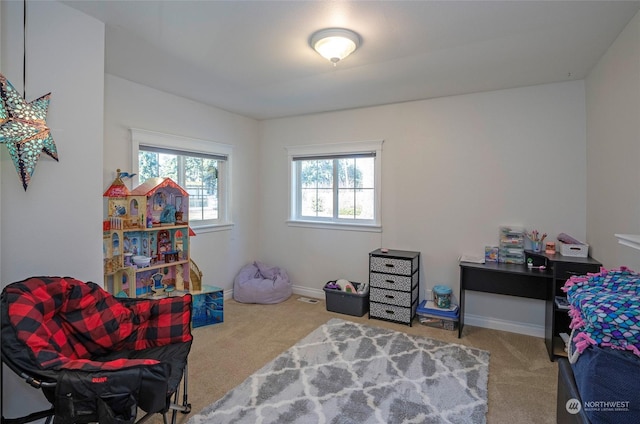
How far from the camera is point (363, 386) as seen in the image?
7.87 ft

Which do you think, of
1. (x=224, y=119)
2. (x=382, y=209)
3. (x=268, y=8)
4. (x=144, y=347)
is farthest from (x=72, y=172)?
(x=382, y=209)

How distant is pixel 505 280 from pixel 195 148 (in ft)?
11.6

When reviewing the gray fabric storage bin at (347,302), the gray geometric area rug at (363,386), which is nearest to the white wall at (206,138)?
the gray fabric storage bin at (347,302)

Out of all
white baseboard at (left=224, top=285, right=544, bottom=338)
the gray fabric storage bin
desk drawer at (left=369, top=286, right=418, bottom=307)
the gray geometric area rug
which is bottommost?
the gray geometric area rug

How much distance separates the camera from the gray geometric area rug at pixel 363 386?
2070 mm

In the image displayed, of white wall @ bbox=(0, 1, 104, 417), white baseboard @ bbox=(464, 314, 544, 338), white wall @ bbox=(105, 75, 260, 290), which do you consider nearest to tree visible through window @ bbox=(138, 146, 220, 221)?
white wall @ bbox=(105, 75, 260, 290)

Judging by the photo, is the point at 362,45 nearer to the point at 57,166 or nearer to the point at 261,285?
the point at 57,166

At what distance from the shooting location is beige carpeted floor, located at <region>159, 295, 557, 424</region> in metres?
2.22

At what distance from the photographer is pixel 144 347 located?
2.02 meters

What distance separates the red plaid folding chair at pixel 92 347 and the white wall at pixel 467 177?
2599 mm

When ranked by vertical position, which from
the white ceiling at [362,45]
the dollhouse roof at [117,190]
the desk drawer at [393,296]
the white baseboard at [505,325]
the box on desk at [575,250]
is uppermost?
the white ceiling at [362,45]

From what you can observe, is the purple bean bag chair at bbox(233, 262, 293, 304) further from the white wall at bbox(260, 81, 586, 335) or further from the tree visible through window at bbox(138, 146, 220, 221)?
the tree visible through window at bbox(138, 146, 220, 221)

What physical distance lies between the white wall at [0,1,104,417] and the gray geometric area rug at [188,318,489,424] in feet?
3.98

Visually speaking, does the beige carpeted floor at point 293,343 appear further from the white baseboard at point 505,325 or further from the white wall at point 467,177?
the white wall at point 467,177
